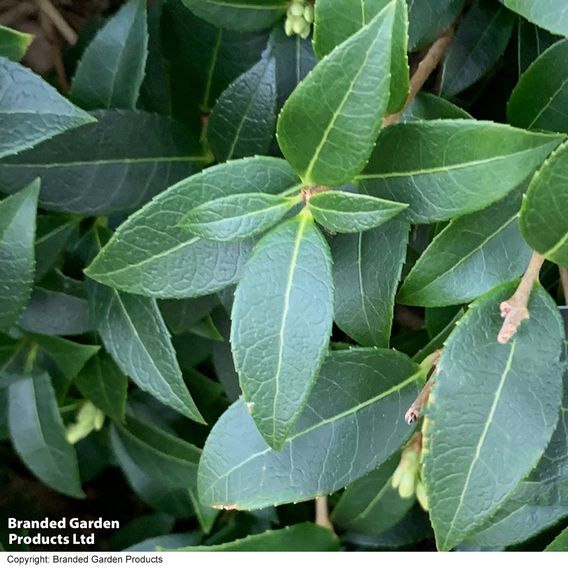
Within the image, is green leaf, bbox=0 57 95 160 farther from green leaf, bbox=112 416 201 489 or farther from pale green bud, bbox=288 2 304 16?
green leaf, bbox=112 416 201 489

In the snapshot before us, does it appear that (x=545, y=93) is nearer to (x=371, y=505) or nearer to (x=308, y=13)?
(x=308, y=13)

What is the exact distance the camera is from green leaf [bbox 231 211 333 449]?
50cm

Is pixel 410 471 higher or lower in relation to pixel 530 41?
lower

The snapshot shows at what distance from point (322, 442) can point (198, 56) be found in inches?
14.7

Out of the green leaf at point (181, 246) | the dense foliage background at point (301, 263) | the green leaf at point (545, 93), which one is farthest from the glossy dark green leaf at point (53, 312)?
the green leaf at point (545, 93)

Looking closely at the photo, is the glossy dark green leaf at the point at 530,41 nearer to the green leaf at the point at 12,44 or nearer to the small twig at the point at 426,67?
the small twig at the point at 426,67

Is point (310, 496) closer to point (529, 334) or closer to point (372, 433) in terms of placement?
point (372, 433)

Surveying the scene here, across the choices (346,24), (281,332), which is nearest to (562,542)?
(281,332)

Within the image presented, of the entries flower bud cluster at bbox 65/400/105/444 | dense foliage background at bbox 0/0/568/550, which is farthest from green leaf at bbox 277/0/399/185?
flower bud cluster at bbox 65/400/105/444

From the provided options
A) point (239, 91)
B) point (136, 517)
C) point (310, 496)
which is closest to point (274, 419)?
point (310, 496)

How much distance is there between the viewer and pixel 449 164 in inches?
19.8

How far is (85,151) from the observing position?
658 mm

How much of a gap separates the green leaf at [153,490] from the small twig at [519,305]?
47cm

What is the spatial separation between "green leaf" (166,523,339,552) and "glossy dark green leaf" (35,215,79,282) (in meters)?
0.29
